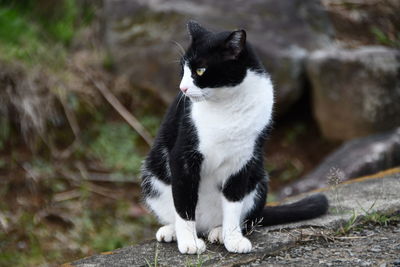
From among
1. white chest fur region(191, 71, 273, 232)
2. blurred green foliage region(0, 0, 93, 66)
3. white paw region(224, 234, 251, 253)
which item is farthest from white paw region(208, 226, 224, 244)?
blurred green foliage region(0, 0, 93, 66)

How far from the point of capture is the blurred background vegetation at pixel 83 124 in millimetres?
4047

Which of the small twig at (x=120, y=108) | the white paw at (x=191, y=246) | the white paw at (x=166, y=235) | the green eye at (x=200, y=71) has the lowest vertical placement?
the small twig at (x=120, y=108)

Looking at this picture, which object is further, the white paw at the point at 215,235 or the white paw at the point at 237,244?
the white paw at the point at 215,235

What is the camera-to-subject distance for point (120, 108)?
196 inches

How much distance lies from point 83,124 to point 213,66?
9.51ft

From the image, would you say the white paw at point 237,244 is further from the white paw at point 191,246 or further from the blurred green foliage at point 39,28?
the blurred green foliage at point 39,28

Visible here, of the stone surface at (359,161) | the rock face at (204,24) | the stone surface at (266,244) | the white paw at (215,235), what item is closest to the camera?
the stone surface at (266,244)

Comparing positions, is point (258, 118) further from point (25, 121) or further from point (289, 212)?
point (25, 121)

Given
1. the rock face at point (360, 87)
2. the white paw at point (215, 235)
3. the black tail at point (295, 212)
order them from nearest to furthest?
the white paw at point (215, 235) < the black tail at point (295, 212) < the rock face at point (360, 87)

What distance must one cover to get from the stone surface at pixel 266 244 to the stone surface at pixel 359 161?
1007mm

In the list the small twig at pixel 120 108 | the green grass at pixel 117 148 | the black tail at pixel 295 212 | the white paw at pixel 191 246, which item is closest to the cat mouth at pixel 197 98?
the white paw at pixel 191 246

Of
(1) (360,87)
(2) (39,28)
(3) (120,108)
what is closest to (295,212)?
(1) (360,87)

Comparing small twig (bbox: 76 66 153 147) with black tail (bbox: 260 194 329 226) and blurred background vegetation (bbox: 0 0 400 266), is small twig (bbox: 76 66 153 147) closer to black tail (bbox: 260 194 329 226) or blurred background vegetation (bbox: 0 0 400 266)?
blurred background vegetation (bbox: 0 0 400 266)

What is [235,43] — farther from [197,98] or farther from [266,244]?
[266,244]
